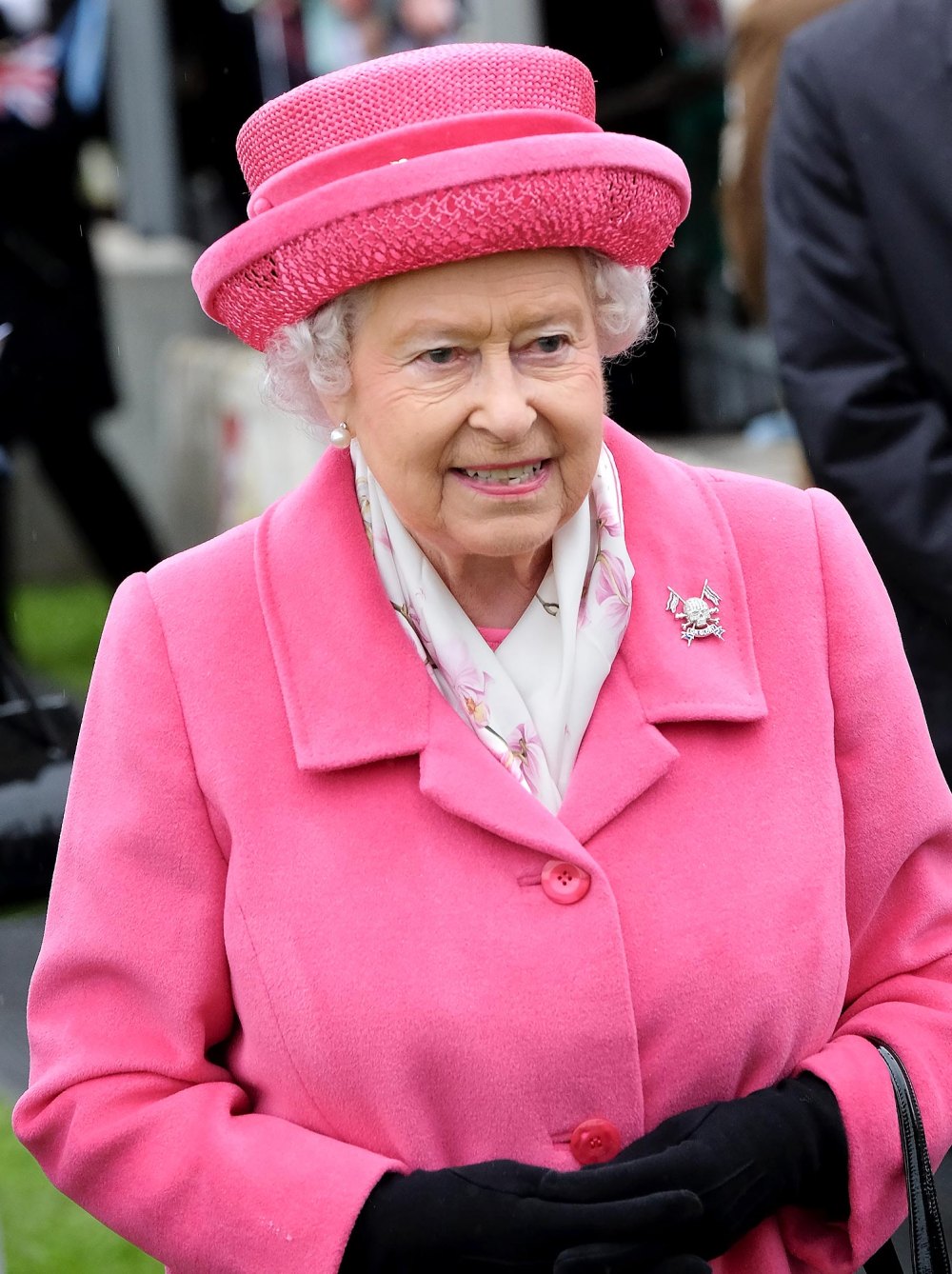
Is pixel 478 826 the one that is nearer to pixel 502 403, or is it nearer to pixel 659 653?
pixel 659 653

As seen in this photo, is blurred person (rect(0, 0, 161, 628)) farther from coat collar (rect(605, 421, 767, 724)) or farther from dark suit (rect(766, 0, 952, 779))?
coat collar (rect(605, 421, 767, 724))

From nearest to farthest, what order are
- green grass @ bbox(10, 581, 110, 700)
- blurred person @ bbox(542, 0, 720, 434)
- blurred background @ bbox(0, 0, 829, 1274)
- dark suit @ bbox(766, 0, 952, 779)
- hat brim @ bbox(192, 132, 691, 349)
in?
hat brim @ bbox(192, 132, 691, 349) → dark suit @ bbox(766, 0, 952, 779) → blurred background @ bbox(0, 0, 829, 1274) → blurred person @ bbox(542, 0, 720, 434) → green grass @ bbox(10, 581, 110, 700)

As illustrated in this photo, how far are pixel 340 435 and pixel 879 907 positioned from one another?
869 mm

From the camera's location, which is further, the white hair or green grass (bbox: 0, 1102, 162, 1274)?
green grass (bbox: 0, 1102, 162, 1274)

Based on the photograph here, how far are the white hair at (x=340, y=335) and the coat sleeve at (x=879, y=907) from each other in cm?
34

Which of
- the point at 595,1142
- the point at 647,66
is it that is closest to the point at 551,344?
the point at 595,1142

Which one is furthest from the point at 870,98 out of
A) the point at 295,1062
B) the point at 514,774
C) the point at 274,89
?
the point at 274,89

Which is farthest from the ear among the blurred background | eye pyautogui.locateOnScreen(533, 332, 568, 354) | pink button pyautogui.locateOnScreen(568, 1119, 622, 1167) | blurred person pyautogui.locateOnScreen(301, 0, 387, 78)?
blurred person pyautogui.locateOnScreen(301, 0, 387, 78)

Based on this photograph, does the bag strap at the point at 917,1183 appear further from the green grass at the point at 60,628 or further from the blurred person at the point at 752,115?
the green grass at the point at 60,628

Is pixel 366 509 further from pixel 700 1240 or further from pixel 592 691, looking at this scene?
pixel 700 1240

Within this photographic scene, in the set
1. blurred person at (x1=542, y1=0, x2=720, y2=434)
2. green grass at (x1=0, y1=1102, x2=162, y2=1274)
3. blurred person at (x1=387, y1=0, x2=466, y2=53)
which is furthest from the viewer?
blurred person at (x1=387, y1=0, x2=466, y2=53)

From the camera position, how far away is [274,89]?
25.2ft

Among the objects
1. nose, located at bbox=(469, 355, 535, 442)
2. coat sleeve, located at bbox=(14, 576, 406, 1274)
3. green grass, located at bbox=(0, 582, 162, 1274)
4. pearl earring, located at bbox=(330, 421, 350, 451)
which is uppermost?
nose, located at bbox=(469, 355, 535, 442)

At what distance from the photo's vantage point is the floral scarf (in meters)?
2.19
